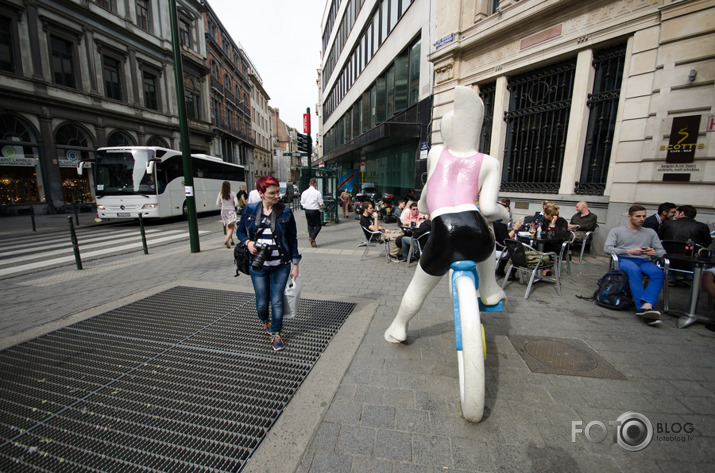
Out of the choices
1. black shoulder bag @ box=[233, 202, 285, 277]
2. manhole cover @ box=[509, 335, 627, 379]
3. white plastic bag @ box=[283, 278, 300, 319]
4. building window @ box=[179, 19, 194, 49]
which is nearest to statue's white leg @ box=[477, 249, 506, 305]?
manhole cover @ box=[509, 335, 627, 379]

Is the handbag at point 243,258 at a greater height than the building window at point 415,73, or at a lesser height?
lesser

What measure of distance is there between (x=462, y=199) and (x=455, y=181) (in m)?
0.17

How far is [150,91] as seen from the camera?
25.1 meters

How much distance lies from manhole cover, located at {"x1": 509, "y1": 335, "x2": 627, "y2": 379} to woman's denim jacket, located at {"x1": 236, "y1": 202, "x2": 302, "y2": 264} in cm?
260

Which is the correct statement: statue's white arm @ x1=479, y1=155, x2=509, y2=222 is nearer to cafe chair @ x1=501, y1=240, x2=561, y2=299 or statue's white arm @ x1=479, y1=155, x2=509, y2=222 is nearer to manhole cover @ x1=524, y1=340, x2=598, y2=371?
manhole cover @ x1=524, y1=340, x2=598, y2=371

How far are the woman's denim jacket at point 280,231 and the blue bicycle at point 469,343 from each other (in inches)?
66.1

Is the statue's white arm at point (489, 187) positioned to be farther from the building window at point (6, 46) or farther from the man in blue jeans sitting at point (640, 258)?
the building window at point (6, 46)

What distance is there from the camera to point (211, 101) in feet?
113

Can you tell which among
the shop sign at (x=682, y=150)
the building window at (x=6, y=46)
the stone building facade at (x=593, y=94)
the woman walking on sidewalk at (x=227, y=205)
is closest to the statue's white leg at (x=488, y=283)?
the stone building facade at (x=593, y=94)

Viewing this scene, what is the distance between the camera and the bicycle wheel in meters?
2.08

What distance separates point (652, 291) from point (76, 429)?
6.10 metres

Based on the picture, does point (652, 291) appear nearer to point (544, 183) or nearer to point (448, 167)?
point (448, 167)

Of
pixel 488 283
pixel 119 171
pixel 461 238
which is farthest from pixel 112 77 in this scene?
pixel 488 283

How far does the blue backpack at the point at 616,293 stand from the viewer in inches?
165
